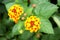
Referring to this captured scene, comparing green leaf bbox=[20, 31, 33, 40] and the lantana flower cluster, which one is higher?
the lantana flower cluster

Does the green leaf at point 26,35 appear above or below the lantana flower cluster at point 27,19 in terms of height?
below

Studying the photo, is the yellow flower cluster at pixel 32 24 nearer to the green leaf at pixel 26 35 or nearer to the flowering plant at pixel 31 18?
the flowering plant at pixel 31 18

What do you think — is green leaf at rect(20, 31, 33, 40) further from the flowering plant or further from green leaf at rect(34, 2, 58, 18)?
green leaf at rect(34, 2, 58, 18)

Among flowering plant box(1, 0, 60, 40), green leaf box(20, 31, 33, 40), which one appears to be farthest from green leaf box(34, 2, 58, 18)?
green leaf box(20, 31, 33, 40)

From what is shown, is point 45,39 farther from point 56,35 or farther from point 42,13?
point 42,13

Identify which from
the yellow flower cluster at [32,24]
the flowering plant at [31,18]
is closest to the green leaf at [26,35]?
the flowering plant at [31,18]

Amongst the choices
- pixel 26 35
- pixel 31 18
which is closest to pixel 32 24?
pixel 31 18
